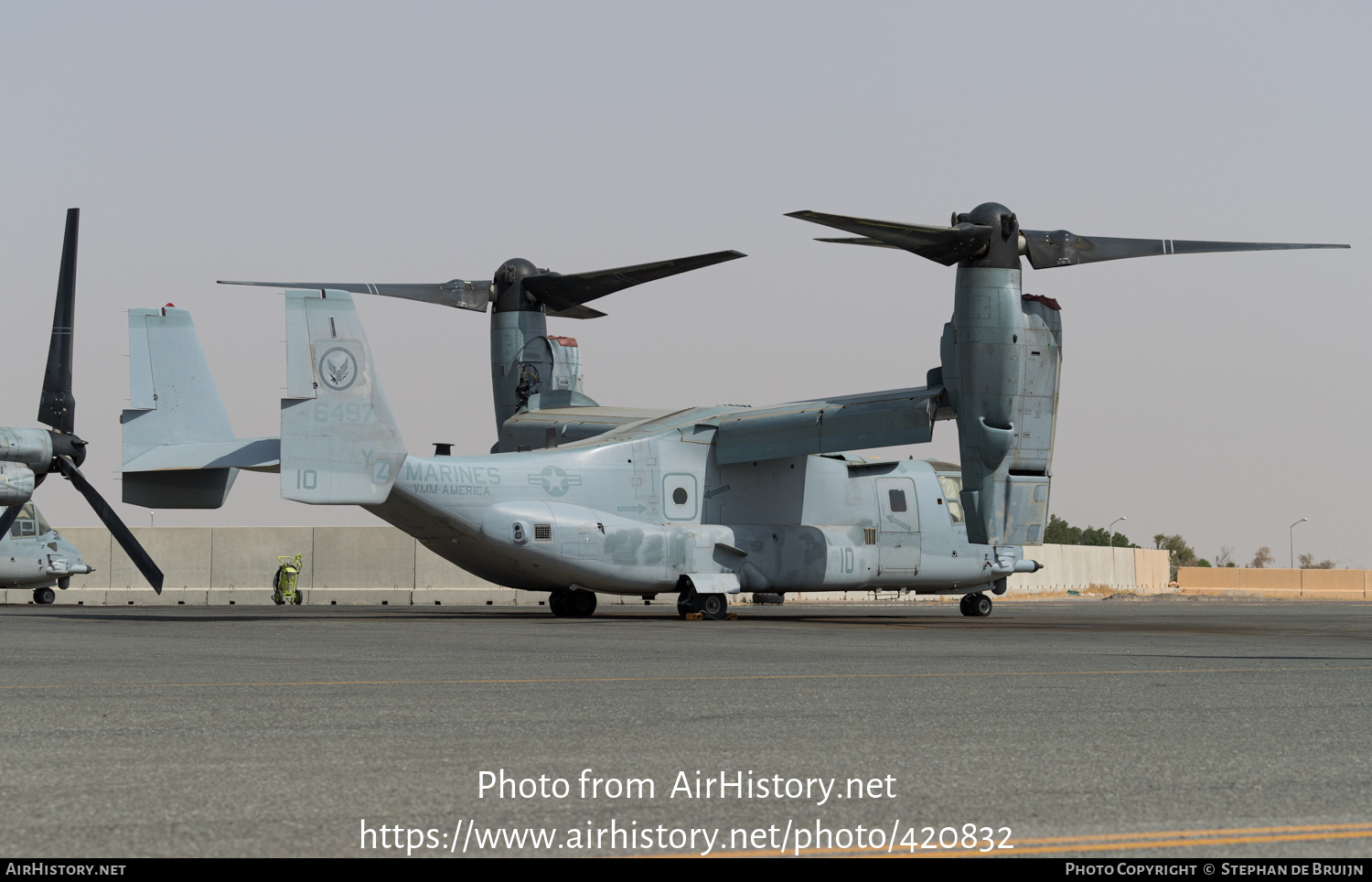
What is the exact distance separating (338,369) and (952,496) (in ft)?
47.7

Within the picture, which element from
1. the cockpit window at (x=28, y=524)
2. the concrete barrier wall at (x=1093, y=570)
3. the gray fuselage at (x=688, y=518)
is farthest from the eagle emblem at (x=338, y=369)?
the concrete barrier wall at (x=1093, y=570)

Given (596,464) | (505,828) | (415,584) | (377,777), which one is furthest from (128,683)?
(415,584)

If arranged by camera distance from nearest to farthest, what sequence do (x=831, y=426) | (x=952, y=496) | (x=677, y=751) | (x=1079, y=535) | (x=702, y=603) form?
(x=677, y=751)
(x=831, y=426)
(x=702, y=603)
(x=952, y=496)
(x=1079, y=535)

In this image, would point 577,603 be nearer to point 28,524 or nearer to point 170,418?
point 170,418

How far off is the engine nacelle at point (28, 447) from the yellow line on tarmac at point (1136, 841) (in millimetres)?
28310

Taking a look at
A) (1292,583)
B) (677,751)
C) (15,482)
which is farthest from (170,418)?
(1292,583)

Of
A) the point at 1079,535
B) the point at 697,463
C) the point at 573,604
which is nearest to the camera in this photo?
the point at 697,463

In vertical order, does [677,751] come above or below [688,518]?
below

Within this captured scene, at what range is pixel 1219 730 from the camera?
7805 mm

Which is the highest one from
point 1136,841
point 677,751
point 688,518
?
point 688,518

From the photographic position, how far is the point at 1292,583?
81.6 m

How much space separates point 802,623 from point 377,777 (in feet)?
68.2

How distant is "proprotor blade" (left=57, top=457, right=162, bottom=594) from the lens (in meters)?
27.5

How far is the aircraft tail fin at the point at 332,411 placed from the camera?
2291cm
